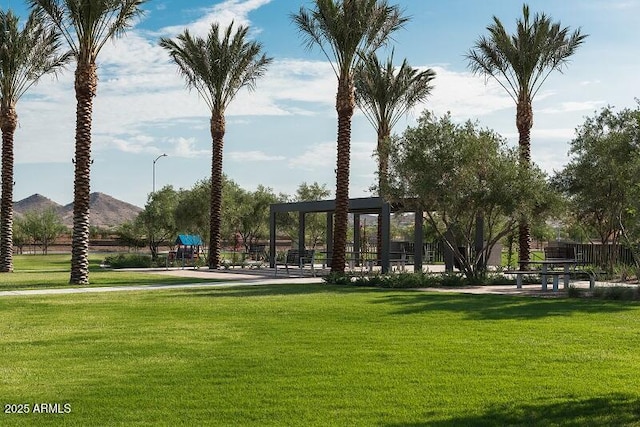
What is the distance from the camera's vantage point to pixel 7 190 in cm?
3419

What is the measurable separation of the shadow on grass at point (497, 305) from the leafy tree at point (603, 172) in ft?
27.2

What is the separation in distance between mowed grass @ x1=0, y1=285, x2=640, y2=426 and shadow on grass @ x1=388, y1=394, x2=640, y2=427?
0.02 metres

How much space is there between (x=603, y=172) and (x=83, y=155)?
18340 mm

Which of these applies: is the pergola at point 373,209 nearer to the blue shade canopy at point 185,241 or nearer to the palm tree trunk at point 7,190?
the blue shade canopy at point 185,241

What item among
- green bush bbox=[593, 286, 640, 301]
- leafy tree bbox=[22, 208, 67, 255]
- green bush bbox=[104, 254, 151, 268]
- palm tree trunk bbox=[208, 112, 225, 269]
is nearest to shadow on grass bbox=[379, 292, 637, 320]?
green bush bbox=[593, 286, 640, 301]

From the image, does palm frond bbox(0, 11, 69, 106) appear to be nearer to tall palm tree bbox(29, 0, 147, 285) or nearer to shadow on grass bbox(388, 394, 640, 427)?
tall palm tree bbox(29, 0, 147, 285)

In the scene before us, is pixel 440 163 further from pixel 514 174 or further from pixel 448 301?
pixel 448 301

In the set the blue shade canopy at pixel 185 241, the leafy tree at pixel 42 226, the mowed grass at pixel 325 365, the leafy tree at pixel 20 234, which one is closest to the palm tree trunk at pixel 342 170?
the mowed grass at pixel 325 365

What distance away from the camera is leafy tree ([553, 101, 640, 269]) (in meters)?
26.2

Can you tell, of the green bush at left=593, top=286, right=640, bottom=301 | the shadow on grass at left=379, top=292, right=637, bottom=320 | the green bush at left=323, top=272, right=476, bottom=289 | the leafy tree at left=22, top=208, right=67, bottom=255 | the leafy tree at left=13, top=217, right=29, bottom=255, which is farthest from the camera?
the leafy tree at left=13, top=217, right=29, bottom=255

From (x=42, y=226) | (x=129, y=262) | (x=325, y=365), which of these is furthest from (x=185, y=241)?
(x=42, y=226)

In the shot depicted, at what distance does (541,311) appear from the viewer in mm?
15508

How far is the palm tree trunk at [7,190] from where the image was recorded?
1324 inches

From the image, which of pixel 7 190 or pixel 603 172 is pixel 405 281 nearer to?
pixel 603 172
